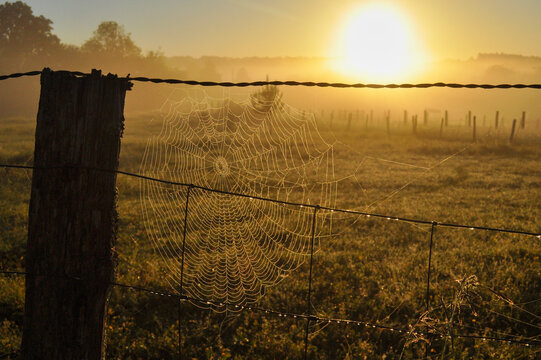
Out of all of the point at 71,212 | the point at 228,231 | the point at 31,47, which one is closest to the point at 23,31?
the point at 31,47

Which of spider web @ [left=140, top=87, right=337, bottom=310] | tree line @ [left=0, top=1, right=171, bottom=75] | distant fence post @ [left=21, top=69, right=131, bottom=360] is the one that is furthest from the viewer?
tree line @ [left=0, top=1, right=171, bottom=75]

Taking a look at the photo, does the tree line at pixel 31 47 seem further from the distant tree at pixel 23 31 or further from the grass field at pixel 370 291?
the grass field at pixel 370 291

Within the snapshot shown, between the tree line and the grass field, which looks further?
→ the tree line

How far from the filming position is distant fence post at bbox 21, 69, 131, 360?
8.13 feet

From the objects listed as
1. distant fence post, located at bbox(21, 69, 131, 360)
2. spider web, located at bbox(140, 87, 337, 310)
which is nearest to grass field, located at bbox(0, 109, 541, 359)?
spider web, located at bbox(140, 87, 337, 310)

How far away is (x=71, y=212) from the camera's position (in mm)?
2496

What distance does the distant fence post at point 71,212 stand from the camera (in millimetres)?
2479

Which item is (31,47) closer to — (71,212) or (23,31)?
(23,31)

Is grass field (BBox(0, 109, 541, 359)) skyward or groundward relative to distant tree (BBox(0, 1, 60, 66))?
groundward

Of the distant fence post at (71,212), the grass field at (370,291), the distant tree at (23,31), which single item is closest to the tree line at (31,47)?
the distant tree at (23,31)

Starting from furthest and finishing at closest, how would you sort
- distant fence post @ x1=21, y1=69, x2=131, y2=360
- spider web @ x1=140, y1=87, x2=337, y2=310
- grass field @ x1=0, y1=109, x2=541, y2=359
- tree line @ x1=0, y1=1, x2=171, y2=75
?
tree line @ x1=0, y1=1, x2=171, y2=75
spider web @ x1=140, y1=87, x2=337, y2=310
grass field @ x1=0, y1=109, x2=541, y2=359
distant fence post @ x1=21, y1=69, x2=131, y2=360

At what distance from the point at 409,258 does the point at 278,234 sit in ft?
8.17

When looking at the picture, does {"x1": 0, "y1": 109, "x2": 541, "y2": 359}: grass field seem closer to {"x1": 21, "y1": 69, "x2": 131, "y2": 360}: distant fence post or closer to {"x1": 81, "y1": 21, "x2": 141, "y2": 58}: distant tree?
{"x1": 21, "y1": 69, "x2": 131, "y2": 360}: distant fence post

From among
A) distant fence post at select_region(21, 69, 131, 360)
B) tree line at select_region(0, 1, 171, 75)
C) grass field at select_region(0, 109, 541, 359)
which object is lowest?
grass field at select_region(0, 109, 541, 359)
